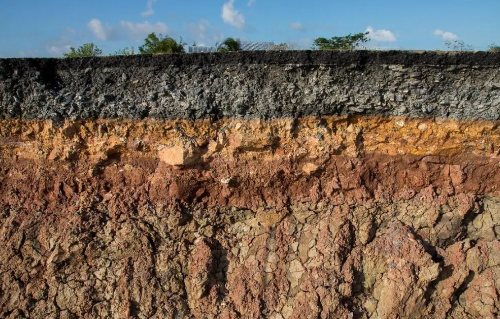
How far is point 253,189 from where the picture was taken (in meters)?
4.34

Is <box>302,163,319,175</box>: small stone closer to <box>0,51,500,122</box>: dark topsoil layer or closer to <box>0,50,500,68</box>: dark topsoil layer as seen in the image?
<box>0,51,500,122</box>: dark topsoil layer

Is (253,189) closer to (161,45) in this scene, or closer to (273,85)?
(273,85)

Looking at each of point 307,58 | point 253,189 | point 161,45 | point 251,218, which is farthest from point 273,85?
point 161,45

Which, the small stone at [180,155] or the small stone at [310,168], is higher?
the small stone at [180,155]

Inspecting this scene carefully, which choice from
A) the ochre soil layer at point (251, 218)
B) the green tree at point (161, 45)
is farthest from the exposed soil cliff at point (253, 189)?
the green tree at point (161, 45)

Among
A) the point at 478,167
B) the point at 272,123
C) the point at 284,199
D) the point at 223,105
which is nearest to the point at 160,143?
the point at 223,105

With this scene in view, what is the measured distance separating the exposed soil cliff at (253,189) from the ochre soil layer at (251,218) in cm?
1

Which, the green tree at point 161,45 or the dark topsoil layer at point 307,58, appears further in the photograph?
the green tree at point 161,45

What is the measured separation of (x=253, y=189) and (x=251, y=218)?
1.08ft

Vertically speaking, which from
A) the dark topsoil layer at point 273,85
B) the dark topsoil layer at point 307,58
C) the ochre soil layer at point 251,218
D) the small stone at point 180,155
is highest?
the dark topsoil layer at point 307,58

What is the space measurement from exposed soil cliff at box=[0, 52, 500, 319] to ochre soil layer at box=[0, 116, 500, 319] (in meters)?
0.01

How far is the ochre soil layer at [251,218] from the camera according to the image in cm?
398

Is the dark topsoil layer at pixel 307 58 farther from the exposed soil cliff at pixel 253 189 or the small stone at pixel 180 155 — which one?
the small stone at pixel 180 155

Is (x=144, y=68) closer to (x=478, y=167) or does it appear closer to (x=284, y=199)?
(x=284, y=199)
